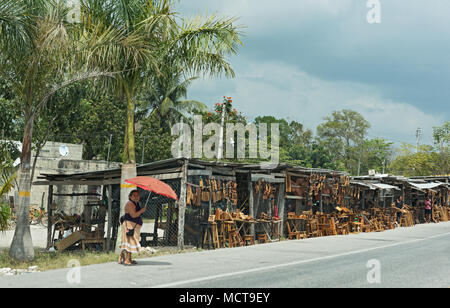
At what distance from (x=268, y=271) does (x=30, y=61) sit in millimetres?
7705

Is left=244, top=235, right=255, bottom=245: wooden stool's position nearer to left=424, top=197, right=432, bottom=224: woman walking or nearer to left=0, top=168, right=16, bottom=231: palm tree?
left=0, top=168, right=16, bottom=231: palm tree

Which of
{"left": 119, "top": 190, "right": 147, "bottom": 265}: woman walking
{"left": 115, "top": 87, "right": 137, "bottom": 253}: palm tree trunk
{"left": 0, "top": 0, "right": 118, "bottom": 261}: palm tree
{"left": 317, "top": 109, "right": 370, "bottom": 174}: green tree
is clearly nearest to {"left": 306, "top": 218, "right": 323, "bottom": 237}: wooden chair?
{"left": 115, "top": 87, "right": 137, "bottom": 253}: palm tree trunk

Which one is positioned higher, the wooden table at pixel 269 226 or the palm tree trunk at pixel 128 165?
the palm tree trunk at pixel 128 165

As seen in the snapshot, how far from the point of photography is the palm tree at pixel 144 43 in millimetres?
13395

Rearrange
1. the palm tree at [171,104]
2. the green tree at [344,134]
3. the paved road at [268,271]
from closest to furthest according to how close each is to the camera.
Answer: the paved road at [268,271] < the palm tree at [171,104] < the green tree at [344,134]

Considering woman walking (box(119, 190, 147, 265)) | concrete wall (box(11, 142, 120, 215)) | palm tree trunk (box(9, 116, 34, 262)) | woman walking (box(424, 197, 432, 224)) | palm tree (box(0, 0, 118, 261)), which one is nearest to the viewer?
woman walking (box(119, 190, 147, 265))

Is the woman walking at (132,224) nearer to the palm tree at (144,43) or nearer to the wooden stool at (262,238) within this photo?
the palm tree at (144,43)

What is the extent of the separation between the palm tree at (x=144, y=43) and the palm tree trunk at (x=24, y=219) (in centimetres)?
271

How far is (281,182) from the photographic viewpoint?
19109mm

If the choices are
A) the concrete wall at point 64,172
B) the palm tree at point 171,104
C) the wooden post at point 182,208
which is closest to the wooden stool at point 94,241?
the wooden post at point 182,208

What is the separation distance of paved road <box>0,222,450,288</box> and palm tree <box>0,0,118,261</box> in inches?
105

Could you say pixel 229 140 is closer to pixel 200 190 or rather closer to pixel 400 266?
pixel 200 190

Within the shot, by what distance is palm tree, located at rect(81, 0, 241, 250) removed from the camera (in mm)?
13395
